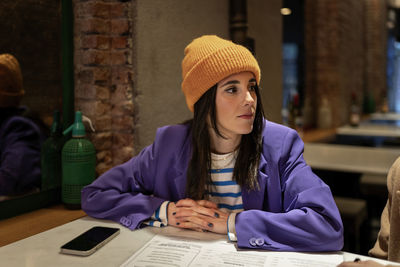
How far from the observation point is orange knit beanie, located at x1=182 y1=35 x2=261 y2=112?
1468 millimetres

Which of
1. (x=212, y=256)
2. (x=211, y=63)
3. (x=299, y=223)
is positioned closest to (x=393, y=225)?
(x=299, y=223)

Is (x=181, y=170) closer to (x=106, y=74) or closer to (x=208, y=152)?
(x=208, y=152)

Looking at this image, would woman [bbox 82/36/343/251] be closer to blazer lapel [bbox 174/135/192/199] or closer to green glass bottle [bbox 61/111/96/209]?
blazer lapel [bbox 174/135/192/199]

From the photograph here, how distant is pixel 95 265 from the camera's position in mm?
1111

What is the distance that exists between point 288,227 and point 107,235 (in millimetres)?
578

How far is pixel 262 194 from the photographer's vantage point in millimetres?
1522

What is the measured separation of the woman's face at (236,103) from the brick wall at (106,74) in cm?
66

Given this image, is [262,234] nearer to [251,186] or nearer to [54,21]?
[251,186]

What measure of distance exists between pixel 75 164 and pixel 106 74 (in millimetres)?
483

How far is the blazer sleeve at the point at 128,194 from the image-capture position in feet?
4.86

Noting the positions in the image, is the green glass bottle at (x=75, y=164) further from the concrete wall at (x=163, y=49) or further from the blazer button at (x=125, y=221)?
the blazer button at (x=125, y=221)

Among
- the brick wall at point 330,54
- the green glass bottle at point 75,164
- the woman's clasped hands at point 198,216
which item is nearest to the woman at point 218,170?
the woman's clasped hands at point 198,216

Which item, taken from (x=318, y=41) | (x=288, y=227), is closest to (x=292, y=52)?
(x=318, y=41)

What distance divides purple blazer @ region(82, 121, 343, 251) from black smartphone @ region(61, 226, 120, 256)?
4.3 inches
